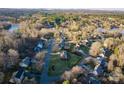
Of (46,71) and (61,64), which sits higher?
(61,64)
